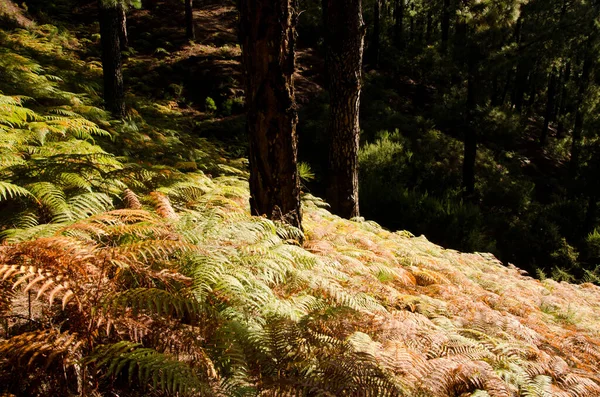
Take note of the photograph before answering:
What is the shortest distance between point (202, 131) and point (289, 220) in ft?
28.3

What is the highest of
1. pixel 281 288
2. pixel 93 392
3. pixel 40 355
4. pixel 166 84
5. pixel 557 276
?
pixel 166 84

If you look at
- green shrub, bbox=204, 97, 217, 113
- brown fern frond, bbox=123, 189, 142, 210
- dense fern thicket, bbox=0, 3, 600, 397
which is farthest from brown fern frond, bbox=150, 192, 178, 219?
green shrub, bbox=204, 97, 217, 113

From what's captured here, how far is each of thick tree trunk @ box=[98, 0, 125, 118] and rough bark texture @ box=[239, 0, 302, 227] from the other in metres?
5.50

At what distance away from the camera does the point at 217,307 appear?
2139mm

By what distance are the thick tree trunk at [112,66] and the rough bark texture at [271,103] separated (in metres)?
5.50

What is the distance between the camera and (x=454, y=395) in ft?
7.68

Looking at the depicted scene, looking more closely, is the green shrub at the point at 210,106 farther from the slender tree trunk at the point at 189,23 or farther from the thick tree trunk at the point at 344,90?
the thick tree trunk at the point at 344,90

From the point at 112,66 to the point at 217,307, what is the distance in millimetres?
7680

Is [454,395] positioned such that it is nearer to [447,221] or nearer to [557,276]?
[447,221]

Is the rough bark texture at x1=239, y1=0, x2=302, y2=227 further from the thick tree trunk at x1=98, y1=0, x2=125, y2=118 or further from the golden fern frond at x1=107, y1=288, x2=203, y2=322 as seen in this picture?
the thick tree trunk at x1=98, y1=0, x2=125, y2=118

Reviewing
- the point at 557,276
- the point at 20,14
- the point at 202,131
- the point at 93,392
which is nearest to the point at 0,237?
the point at 93,392

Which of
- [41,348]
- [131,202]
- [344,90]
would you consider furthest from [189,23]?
[41,348]

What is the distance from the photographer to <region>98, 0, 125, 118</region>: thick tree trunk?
7.73 m

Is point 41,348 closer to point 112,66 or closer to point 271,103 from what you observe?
point 271,103
